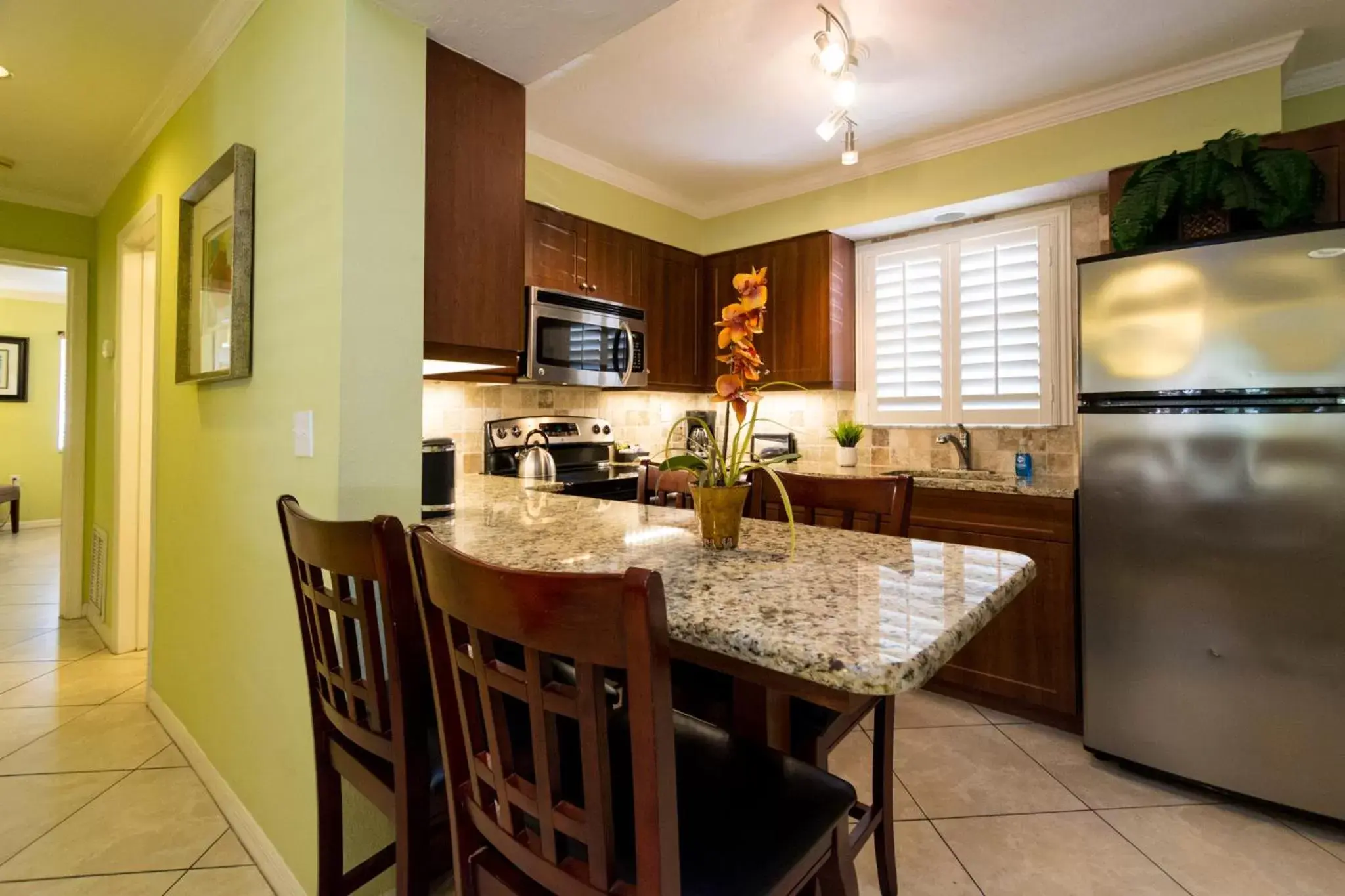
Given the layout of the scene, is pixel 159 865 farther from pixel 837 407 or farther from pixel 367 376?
pixel 837 407

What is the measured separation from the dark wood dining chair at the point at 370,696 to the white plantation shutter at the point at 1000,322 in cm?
282

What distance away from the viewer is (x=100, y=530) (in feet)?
10.4

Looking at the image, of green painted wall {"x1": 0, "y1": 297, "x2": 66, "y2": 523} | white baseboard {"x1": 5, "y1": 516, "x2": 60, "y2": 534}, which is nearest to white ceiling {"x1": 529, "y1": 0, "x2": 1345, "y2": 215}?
green painted wall {"x1": 0, "y1": 297, "x2": 66, "y2": 523}

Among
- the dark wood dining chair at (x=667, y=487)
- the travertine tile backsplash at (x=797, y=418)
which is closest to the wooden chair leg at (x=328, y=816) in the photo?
the dark wood dining chair at (x=667, y=487)

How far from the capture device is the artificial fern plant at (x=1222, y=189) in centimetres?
181

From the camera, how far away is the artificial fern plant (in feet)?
5.94

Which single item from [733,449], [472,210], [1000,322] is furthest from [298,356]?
[1000,322]

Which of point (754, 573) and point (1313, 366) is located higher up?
point (1313, 366)

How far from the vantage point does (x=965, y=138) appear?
9.07 feet

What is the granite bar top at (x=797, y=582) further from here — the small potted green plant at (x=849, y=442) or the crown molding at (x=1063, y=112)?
the crown molding at (x=1063, y=112)

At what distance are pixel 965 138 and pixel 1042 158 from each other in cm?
35

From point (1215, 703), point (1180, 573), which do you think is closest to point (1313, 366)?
point (1180, 573)

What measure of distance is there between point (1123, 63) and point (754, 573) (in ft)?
8.36

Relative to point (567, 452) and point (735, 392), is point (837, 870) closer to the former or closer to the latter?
point (735, 392)
